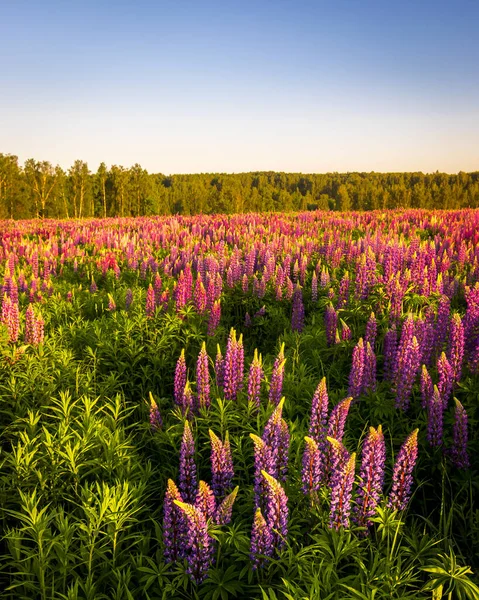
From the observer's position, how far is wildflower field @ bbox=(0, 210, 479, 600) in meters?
2.45

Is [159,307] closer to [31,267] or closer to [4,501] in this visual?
[4,501]

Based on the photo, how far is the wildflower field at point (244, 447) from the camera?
2.45m

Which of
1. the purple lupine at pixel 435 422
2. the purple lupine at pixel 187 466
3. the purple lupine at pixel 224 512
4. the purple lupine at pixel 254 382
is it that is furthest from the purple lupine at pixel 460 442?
the purple lupine at pixel 187 466

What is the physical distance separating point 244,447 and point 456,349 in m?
2.29

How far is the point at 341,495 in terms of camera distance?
251 cm

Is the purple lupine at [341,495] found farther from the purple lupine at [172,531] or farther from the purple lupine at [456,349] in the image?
the purple lupine at [456,349]

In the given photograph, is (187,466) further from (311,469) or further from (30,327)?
(30,327)

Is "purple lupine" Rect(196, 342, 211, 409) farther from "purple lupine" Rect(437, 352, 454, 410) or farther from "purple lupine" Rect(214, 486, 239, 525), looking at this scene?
→ "purple lupine" Rect(437, 352, 454, 410)

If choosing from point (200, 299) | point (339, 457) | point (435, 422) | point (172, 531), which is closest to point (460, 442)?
point (435, 422)

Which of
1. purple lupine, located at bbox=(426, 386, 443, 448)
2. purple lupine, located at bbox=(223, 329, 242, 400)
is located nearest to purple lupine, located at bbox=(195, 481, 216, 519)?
→ purple lupine, located at bbox=(223, 329, 242, 400)

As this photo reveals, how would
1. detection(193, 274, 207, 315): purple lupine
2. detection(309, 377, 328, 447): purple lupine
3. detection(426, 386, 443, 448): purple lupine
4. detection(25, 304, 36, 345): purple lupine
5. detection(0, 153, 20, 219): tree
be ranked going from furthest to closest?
detection(0, 153, 20, 219): tree < detection(193, 274, 207, 315): purple lupine < detection(25, 304, 36, 345): purple lupine < detection(426, 386, 443, 448): purple lupine < detection(309, 377, 328, 447): purple lupine

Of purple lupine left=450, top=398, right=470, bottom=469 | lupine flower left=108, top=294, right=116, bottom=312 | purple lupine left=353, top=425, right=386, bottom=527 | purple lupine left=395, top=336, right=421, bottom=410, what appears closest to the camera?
purple lupine left=353, top=425, right=386, bottom=527

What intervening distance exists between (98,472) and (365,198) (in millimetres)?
132720

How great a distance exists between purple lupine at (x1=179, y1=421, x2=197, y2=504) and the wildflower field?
0.5 inches
